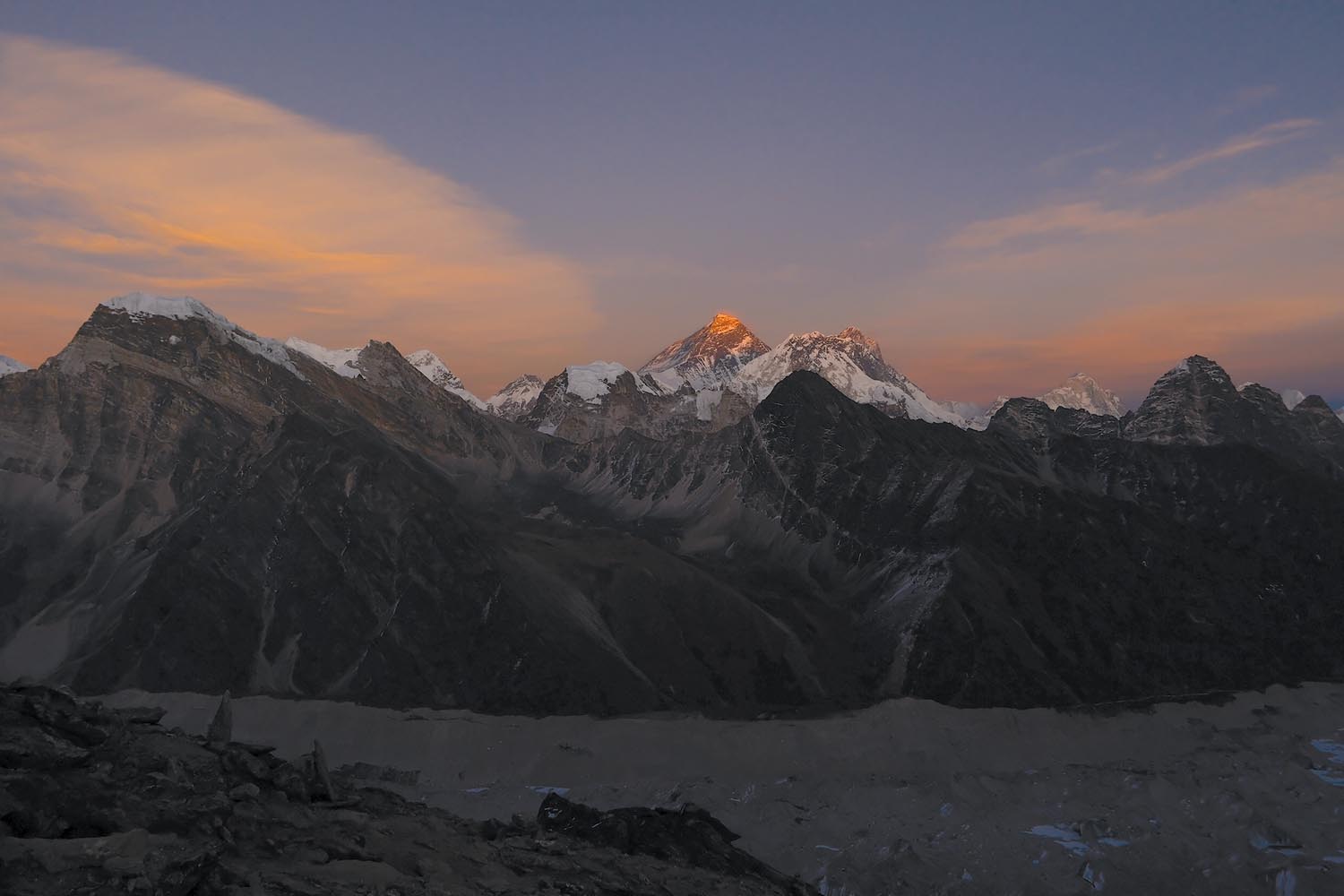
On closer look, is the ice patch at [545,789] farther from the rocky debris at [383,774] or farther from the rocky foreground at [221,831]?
the rocky foreground at [221,831]

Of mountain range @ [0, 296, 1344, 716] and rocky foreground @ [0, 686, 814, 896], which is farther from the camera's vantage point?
mountain range @ [0, 296, 1344, 716]

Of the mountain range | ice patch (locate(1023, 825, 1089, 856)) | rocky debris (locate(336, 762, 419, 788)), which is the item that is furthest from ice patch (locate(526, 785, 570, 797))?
ice patch (locate(1023, 825, 1089, 856))

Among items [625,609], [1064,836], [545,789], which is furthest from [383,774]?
[1064,836]

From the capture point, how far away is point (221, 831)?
4159 cm

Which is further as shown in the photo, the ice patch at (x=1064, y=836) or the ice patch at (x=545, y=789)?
the ice patch at (x=545, y=789)

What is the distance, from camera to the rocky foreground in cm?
3500

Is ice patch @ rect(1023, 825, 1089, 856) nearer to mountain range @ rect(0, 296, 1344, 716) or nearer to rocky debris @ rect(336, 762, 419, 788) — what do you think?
mountain range @ rect(0, 296, 1344, 716)

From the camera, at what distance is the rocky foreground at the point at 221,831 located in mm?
35000

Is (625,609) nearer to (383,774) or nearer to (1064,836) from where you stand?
(383,774)

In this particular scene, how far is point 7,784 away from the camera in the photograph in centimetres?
3941

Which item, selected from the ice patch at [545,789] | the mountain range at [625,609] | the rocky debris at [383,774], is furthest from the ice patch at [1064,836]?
the rocky debris at [383,774]

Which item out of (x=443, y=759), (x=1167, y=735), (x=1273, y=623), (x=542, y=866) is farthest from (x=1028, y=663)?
(x=542, y=866)

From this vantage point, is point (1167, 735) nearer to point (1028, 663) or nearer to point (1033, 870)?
point (1028, 663)

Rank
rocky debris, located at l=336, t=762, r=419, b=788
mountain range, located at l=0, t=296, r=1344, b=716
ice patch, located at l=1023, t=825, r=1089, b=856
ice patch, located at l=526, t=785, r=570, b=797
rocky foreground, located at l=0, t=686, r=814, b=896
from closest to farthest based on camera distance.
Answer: rocky foreground, located at l=0, t=686, r=814, b=896 → ice patch, located at l=1023, t=825, r=1089, b=856 → ice patch, located at l=526, t=785, r=570, b=797 → rocky debris, located at l=336, t=762, r=419, b=788 → mountain range, located at l=0, t=296, r=1344, b=716
